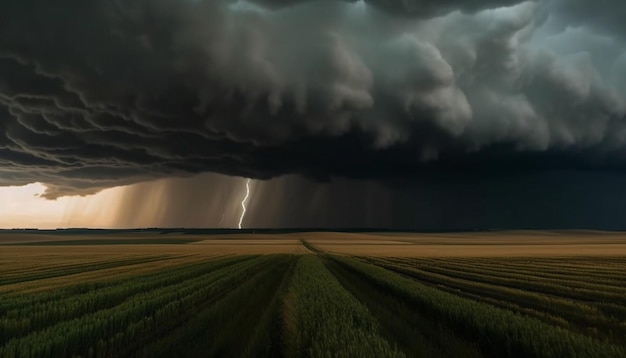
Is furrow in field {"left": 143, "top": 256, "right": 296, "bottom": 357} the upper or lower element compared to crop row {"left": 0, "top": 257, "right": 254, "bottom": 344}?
lower

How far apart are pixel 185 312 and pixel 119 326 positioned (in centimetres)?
345

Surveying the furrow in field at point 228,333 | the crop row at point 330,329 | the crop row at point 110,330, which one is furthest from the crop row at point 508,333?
the crop row at point 110,330

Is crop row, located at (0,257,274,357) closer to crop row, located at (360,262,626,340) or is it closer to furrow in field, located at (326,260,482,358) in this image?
furrow in field, located at (326,260,482,358)

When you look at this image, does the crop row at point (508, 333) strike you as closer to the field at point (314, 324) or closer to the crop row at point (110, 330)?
the field at point (314, 324)

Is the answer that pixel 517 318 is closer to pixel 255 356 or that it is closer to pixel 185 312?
pixel 255 356

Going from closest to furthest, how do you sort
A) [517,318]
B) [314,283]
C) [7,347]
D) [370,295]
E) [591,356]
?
[591,356] → [7,347] → [517,318] → [370,295] → [314,283]

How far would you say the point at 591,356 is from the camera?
24.4 feet

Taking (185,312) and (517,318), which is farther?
(185,312)

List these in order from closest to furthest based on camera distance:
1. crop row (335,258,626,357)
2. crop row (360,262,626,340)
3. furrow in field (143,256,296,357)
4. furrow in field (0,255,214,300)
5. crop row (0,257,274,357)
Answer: crop row (335,258,626,357) → crop row (0,257,274,357) → furrow in field (143,256,296,357) → crop row (360,262,626,340) → furrow in field (0,255,214,300)

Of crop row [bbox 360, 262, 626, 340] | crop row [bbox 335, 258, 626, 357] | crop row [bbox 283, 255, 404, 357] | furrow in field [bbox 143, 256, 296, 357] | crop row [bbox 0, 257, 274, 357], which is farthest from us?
crop row [bbox 360, 262, 626, 340]

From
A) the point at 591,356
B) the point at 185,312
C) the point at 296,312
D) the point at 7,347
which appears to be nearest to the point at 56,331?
the point at 7,347

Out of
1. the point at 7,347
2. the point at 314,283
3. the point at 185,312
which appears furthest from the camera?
the point at 314,283

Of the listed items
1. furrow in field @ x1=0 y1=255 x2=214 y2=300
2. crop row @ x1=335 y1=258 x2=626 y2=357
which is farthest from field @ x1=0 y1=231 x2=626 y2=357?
furrow in field @ x1=0 y1=255 x2=214 y2=300

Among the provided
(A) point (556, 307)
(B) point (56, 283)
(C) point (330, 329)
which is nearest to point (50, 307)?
(C) point (330, 329)
